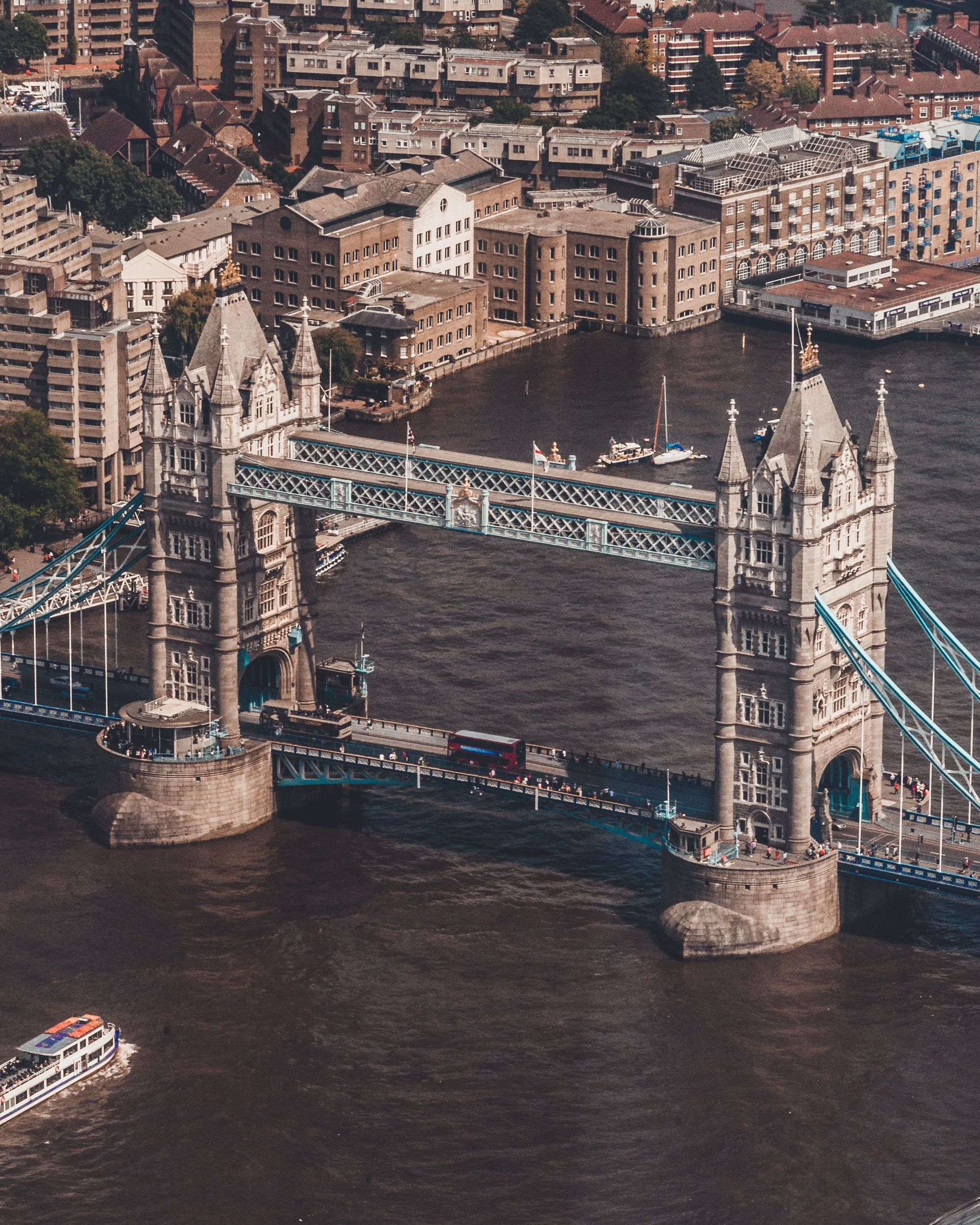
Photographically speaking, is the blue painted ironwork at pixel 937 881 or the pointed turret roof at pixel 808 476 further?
the pointed turret roof at pixel 808 476

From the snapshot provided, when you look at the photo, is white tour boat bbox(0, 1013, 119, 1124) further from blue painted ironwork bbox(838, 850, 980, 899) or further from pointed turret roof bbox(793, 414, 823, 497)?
pointed turret roof bbox(793, 414, 823, 497)

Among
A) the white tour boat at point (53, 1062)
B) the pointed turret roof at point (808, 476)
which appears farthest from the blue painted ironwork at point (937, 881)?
the white tour boat at point (53, 1062)

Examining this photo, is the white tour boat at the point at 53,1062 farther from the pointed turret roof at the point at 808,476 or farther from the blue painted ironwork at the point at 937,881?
the pointed turret roof at the point at 808,476

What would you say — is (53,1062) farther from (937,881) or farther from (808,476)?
(808,476)

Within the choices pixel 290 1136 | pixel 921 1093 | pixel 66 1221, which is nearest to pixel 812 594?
pixel 921 1093

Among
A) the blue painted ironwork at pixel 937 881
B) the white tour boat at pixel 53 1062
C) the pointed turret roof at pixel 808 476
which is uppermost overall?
the pointed turret roof at pixel 808 476

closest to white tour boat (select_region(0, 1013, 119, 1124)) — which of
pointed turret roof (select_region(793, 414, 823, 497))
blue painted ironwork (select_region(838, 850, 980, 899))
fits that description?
blue painted ironwork (select_region(838, 850, 980, 899))

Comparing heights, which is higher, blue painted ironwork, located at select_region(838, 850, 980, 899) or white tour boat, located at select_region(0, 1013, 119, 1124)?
blue painted ironwork, located at select_region(838, 850, 980, 899)

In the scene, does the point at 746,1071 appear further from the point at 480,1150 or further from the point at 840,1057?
the point at 480,1150

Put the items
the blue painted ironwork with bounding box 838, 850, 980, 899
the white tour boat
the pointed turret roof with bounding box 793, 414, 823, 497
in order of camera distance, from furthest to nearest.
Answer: the pointed turret roof with bounding box 793, 414, 823, 497
the blue painted ironwork with bounding box 838, 850, 980, 899
the white tour boat
